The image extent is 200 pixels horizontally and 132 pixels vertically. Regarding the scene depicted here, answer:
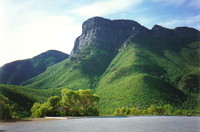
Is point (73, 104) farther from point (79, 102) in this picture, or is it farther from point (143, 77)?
point (143, 77)

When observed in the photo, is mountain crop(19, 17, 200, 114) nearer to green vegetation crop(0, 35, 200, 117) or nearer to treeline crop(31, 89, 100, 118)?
green vegetation crop(0, 35, 200, 117)

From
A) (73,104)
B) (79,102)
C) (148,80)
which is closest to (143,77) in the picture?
(148,80)

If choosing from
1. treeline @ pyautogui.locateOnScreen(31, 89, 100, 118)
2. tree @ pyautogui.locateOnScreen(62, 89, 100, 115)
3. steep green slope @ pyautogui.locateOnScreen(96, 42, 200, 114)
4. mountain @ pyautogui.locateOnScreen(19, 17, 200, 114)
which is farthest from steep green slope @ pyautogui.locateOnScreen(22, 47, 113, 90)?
treeline @ pyautogui.locateOnScreen(31, 89, 100, 118)

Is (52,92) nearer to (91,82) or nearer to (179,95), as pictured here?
(91,82)

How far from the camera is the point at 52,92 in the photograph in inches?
4572

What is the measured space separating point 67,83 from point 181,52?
337ft

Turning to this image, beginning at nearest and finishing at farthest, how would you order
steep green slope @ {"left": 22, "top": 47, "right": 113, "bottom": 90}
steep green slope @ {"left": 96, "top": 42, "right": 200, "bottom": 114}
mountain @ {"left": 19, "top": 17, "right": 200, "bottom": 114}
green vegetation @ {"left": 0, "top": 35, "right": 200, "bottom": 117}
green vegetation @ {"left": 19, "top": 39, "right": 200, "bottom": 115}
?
1. green vegetation @ {"left": 0, "top": 35, "right": 200, "bottom": 117}
2. steep green slope @ {"left": 96, "top": 42, "right": 200, "bottom": 114}
3. green vegetation @ {"left": 19, "top": 39, "right": 200, "bottom": 115}
4. mountain @ {"left": 19, "top": 17, "right": 200, "bottom": 114}
5. steep green slope @ {"left": 22, "top": 47, "right": 113, "bottom": 90}

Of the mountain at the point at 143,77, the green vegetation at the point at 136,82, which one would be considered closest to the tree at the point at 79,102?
the green vegetation at the point at 136,82

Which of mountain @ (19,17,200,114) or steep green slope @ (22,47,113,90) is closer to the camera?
mountain @ (19,17,200,114)

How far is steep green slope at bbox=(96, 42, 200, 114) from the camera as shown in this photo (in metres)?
96.8

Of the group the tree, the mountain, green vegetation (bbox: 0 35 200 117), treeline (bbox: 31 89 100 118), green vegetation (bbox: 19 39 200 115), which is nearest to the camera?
treeline (bbox: 31 89 100 118)

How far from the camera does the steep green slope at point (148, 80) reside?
3809 inches

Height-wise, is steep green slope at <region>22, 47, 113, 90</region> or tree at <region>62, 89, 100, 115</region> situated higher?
steep green slope at <region>22, 47, 113, 90</region>

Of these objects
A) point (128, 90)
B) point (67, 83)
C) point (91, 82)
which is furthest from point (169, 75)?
point (67, 83)
